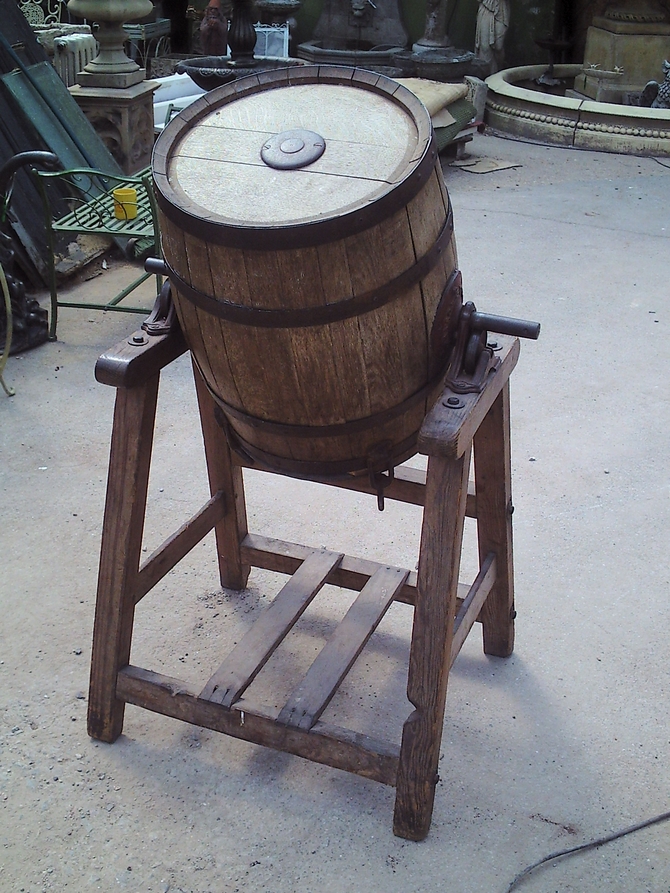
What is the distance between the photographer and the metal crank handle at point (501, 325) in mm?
1630

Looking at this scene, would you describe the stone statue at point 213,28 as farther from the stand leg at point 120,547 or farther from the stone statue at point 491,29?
the stand leg at point 120,547

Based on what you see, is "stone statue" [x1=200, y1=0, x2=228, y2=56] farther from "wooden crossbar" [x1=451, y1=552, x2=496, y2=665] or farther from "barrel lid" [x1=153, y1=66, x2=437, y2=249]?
"wooden crossbar" [x1=451, y1=552, x2=496, y2=665]

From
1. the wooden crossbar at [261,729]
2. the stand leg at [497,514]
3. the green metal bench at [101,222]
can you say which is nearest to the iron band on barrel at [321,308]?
the stand leg at [497,514]

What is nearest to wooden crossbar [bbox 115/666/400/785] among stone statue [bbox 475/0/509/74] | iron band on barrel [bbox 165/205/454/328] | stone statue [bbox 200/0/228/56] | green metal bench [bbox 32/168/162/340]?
iron band on barrel [bbox 165/205/454/328]

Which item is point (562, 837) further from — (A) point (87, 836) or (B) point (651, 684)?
(A) point (87, 836)

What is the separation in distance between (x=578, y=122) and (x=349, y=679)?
5.92 meters

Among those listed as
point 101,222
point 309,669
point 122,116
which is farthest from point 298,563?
point 122,116

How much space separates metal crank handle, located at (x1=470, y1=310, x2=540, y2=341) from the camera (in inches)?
64.2

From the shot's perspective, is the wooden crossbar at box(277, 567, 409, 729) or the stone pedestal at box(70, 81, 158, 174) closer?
the wooden crossbar at box(277, 567, 409, 729)

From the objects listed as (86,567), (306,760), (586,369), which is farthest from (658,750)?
(586,369)

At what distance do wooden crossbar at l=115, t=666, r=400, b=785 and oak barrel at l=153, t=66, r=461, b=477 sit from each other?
51cm

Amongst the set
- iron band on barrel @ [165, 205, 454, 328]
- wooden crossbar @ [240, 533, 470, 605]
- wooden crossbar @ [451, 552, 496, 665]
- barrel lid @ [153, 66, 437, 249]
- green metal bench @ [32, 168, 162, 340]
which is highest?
barrel lid @ [153, 66, 437, 249]

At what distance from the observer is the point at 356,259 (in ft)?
4.80

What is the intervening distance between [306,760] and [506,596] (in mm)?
584
